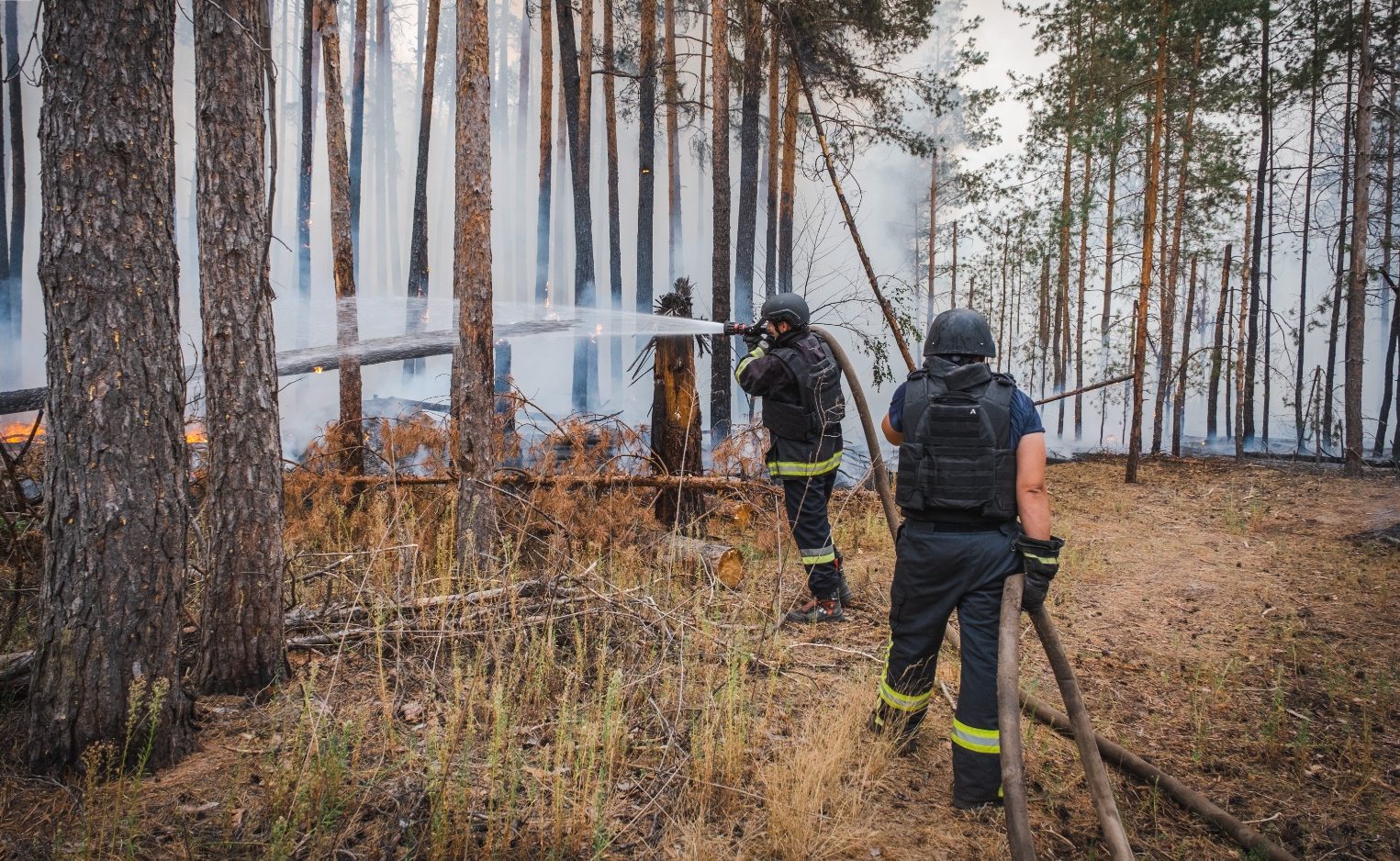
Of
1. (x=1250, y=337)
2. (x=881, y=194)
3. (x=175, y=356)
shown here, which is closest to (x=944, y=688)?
(x=175, y=356)

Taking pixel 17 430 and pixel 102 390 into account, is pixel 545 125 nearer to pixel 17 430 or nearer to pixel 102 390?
pixel 17 430

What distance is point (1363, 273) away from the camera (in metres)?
11.6

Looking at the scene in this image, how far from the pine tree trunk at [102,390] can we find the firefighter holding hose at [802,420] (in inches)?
132

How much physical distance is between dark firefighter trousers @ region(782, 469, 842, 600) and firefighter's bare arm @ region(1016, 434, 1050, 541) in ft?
6.78

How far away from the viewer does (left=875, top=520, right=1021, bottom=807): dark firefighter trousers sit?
9.13ft

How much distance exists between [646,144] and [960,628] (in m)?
13.6

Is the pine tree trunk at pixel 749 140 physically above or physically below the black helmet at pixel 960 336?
above

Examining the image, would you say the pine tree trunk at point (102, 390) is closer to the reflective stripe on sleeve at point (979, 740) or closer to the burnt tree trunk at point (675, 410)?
the reflective stripe on sleeve at point (979, 740)

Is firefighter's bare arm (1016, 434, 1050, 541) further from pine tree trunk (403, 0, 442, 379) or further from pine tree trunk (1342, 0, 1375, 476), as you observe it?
pine tree trunk (1342, 0, 1375, 476)

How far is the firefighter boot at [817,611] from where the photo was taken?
4.90 meters

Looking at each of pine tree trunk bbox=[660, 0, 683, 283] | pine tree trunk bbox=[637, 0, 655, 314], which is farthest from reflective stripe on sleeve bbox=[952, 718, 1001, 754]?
pine tree trunk bbox=[637, 0, 655, 314]

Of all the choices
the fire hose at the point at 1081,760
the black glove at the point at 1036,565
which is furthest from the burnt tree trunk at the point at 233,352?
the black glove at the point at 1036,565

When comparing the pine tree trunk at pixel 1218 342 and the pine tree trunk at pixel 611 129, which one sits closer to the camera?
the pine tree trunk at pixel 1218 342

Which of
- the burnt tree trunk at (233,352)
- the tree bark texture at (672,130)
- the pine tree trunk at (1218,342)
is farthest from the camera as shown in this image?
the tree bark texture at (672,130)
